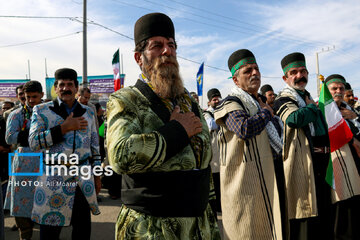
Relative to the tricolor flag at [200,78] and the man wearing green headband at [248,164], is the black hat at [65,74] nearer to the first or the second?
the man wearing green headband at [248,164]

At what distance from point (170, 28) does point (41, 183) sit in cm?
229

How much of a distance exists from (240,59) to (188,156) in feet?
6.31

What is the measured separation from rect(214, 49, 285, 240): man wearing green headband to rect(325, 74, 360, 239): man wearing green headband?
1.03m

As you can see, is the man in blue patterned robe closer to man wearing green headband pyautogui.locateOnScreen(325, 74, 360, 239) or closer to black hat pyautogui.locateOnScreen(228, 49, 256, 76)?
black hat pyautogui.locateOnScreen(228, 49, 256, 76)

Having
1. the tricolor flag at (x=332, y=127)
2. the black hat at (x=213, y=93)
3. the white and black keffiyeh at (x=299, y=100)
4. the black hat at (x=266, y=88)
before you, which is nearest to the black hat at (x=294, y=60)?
the white and black keffiyeh at (x=299, y=100)

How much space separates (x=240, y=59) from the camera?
9.94 ft

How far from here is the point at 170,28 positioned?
163 cm

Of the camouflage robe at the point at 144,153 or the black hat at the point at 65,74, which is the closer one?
the camouflage robe at the point at 144,153

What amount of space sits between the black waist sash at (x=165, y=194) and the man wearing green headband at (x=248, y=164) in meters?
1.36

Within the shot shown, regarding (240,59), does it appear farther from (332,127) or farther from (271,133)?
(332,127)

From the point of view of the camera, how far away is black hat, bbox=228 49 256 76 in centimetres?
300

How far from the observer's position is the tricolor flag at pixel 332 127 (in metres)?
3.25

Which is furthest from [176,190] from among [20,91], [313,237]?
[20,91]

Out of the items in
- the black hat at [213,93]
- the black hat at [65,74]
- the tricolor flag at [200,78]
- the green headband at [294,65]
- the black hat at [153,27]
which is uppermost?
the tricolor flag at [200,78]
